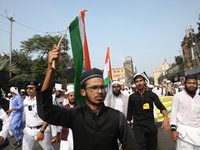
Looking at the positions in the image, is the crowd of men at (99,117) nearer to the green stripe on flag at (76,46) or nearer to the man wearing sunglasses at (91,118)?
the man wearing sunglasses at (91,118)

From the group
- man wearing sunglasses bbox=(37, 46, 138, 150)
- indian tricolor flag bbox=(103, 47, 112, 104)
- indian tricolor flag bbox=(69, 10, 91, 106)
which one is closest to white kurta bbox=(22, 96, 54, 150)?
indian tricolor flag bbox=(103, 47, 112, 104)

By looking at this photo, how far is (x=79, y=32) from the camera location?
2.93m

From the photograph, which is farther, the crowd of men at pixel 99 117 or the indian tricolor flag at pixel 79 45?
the indian tricolor flag at pixel 79 45

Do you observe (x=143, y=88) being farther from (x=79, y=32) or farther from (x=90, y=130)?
(x=90, y=130)

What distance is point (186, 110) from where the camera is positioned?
3.62 metres

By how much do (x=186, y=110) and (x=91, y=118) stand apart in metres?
2.52

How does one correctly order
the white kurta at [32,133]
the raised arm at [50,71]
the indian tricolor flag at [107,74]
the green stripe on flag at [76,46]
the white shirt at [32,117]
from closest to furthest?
the raised arm at [50,71]
the green stripe on flag at [76,46]
the white kurta at [32,133]
the white shirt at [32,117]
the indian tricolor flag at [107,74]

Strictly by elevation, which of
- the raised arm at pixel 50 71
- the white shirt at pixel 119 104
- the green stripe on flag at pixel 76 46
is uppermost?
the green stripe on flag at pixel 76 46

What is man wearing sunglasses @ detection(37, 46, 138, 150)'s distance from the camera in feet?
5.38

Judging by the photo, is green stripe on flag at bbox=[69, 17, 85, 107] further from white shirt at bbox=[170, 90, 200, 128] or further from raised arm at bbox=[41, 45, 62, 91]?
white shirt at bbox=[170, 90, 200, 128]

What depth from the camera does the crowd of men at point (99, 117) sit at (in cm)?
174

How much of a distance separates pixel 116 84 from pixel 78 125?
3900mm

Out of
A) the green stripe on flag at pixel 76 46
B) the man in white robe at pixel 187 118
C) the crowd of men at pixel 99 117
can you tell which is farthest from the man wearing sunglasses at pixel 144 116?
the green stripe on flag at pixel 76 46

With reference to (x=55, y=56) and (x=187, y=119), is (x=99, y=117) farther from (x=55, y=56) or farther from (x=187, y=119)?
(x=187, y=119)
